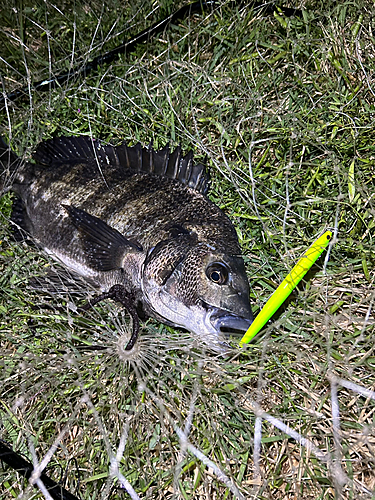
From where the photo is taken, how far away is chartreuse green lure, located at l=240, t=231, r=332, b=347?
211 cm

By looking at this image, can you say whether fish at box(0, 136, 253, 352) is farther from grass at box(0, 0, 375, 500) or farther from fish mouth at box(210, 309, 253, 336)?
grass at box(0, 0, 375, 500)

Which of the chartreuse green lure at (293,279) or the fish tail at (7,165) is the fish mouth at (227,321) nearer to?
the chartreuse green lure at (293,279)

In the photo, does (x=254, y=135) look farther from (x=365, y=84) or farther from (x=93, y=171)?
(x=93, y=171)

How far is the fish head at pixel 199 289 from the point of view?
6.25 ft

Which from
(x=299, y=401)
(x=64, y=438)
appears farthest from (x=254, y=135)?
(x=64, y=438)

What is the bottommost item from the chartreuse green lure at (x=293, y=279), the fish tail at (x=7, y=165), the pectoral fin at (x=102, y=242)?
the chartreuse green lure at (x=293, y=279)

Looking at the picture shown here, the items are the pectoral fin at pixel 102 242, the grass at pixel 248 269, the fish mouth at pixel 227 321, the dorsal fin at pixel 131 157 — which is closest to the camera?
the fish mouth at pixel 227 321

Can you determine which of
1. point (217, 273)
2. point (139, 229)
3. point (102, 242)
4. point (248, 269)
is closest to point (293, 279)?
point (248, 269)

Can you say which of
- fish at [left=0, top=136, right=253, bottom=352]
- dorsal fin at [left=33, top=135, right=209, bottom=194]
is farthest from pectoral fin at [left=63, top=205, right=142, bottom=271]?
dorsal fin at [left=33, top=135, right=209, bottom=194]

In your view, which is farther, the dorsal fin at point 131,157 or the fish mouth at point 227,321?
the dorsal fin at point 131,157

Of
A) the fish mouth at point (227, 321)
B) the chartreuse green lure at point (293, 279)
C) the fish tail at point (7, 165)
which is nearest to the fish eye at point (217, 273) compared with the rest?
the fish mouth at point (227, 321)

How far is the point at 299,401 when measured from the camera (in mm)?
2104

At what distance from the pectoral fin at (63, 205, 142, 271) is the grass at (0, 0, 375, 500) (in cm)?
23

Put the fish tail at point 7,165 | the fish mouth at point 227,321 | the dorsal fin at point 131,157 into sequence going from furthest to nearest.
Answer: the fish tail at point 7,165, the dorsal fin at point 131,157, the fish mouth at point 227,321
